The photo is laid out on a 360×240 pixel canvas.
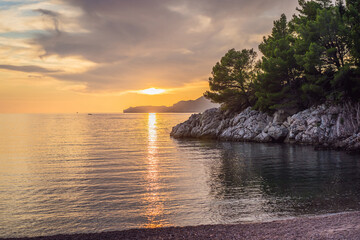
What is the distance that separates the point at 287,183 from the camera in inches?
779

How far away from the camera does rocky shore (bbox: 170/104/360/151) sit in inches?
1491

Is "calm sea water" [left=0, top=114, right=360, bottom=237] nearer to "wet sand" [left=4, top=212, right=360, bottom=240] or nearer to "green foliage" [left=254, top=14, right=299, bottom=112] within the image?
"wet sand" [left=4, top=212, right=360, bottom=240]

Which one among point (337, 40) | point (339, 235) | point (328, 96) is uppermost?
point (337, 40)

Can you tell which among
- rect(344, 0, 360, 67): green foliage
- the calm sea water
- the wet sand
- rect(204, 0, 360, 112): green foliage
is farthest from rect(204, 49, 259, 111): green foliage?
the wet sand

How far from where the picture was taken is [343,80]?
38.8 m

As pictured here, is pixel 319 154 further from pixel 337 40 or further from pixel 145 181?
pixel 145 181

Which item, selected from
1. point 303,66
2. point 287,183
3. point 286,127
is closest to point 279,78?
point 303,66

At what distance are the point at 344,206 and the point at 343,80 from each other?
1184 inches

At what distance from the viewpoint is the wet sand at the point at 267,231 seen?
374 inches

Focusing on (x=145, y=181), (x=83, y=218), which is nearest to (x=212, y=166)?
(x=145, y=181)

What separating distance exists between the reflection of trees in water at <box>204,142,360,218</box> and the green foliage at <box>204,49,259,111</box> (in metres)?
29.4

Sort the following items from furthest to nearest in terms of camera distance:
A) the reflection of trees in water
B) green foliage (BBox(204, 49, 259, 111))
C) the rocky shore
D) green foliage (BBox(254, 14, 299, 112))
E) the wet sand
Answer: green foliage (BBox(204, 49, 259, 111)) → green foliage (BBox(254, 14, 299, 112)) → the rocky shore → the reflection of trees in water → the wet sand

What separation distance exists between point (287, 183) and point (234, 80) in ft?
145

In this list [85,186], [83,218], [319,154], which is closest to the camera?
[83,218]
